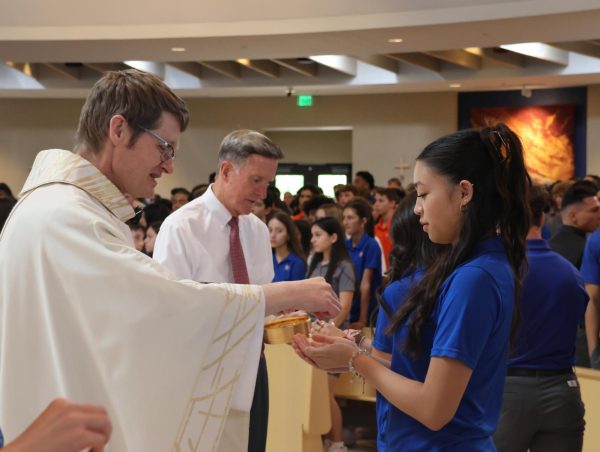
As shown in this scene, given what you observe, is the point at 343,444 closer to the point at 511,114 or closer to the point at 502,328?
the point at 502,328

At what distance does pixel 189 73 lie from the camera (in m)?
16.0

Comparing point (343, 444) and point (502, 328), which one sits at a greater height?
point (502, 328)

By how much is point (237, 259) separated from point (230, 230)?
0.46 ft

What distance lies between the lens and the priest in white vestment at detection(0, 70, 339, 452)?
2117mm

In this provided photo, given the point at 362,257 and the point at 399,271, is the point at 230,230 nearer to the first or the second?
the point at 399,271

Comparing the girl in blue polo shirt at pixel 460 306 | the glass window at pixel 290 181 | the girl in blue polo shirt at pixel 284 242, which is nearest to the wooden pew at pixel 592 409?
the girl in blue polo shirt at pixel 460 306

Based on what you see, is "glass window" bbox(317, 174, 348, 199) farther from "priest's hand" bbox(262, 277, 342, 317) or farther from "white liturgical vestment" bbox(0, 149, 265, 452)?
"white liturgical vestment" bbox(0, 149, 265, 452)

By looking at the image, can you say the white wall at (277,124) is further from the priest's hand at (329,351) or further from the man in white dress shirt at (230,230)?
the priest's hand at (329,351)

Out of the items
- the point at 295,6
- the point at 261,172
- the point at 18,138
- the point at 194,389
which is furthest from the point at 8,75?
the point at 194,389

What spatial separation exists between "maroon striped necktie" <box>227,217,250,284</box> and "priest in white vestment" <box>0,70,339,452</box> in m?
1.46

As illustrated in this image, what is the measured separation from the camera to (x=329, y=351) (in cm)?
243

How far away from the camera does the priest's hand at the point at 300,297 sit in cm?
239

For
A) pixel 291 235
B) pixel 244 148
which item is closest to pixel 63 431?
pixel 244 148

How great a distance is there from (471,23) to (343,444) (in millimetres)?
5595
